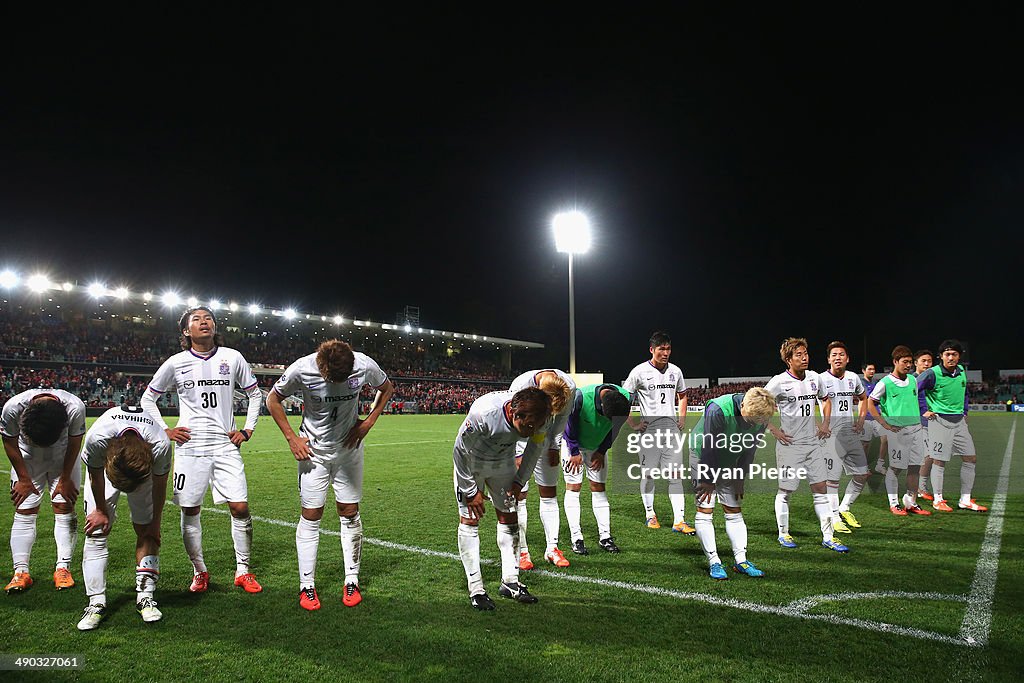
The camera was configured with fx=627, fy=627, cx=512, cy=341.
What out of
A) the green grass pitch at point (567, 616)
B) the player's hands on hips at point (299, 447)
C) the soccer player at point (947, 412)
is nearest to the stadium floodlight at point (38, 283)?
the green grass pitch at point (567, 616)

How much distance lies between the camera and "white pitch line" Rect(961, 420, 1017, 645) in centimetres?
391

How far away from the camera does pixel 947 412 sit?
8.10 m

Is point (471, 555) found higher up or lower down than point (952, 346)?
lower down

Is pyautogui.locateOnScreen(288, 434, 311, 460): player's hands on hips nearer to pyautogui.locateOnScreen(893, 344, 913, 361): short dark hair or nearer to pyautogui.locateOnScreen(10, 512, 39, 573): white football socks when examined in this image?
pyautogui.locateOnScreen(10, 512, 39, 573): white football socks

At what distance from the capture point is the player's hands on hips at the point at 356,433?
15.1 ft

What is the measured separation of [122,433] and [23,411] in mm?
1106

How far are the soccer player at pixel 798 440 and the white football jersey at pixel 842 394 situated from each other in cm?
46

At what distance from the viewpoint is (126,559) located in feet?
18.2

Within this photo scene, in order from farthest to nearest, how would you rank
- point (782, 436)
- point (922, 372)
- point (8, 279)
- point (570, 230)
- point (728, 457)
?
1. point (8, 279)
2. point (570, 230)
3. point (922, 372)
4. point (782, 436)
5. point (728, 457)

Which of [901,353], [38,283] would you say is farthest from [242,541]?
[38,283]

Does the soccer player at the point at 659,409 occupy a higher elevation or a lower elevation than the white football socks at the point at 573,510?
higher

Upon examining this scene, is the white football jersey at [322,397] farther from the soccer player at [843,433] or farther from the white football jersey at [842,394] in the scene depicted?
the white football jersey at [842,394]

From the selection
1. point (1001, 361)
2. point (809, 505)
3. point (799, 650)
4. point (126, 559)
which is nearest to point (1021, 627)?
point (799, 650)

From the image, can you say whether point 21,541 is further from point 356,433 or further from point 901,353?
point 901,353
